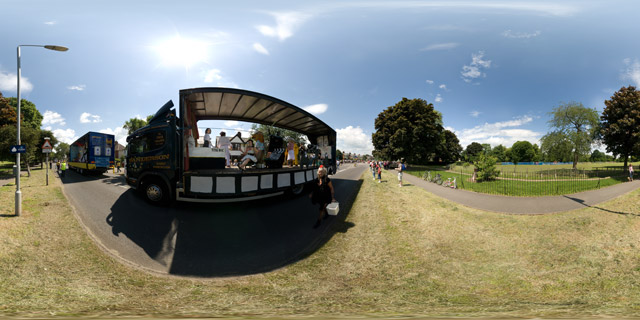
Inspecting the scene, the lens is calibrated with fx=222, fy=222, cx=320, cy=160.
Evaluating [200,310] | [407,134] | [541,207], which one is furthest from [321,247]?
[407,134]

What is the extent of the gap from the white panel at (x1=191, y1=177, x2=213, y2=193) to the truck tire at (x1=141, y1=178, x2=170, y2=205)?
4.15 ft

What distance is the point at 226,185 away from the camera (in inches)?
218

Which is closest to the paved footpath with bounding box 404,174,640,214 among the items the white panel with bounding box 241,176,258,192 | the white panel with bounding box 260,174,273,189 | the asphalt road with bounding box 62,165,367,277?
the asphalt road with bounding box 62,165,367,277

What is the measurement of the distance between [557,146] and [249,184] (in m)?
32.6

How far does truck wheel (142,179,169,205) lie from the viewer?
609cm

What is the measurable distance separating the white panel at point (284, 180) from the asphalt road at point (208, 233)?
61 cm

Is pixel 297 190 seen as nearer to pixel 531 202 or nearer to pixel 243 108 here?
pixel 243 108

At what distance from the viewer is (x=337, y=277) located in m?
3.34

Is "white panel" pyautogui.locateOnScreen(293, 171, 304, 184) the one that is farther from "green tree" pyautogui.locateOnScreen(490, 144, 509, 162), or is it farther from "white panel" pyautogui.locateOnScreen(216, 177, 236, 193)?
"green tree" pyautogui.locateOnScreen(490, 144, 509, 162)

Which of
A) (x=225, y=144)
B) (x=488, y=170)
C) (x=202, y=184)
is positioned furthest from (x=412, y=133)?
(x=202, y=184)

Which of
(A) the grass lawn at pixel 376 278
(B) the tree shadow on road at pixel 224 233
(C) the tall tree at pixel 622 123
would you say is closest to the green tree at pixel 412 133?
(C) the tall tree at pixel 622 123

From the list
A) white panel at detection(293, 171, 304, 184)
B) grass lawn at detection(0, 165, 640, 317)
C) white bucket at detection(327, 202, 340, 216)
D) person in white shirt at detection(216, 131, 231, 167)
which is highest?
person in white shirt at detection(216, 131, 231, 167)

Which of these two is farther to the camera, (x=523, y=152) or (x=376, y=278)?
(x=523, y=152)

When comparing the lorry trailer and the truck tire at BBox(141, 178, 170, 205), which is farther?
the truck tire at BBox(141, 178, 170, 205)
